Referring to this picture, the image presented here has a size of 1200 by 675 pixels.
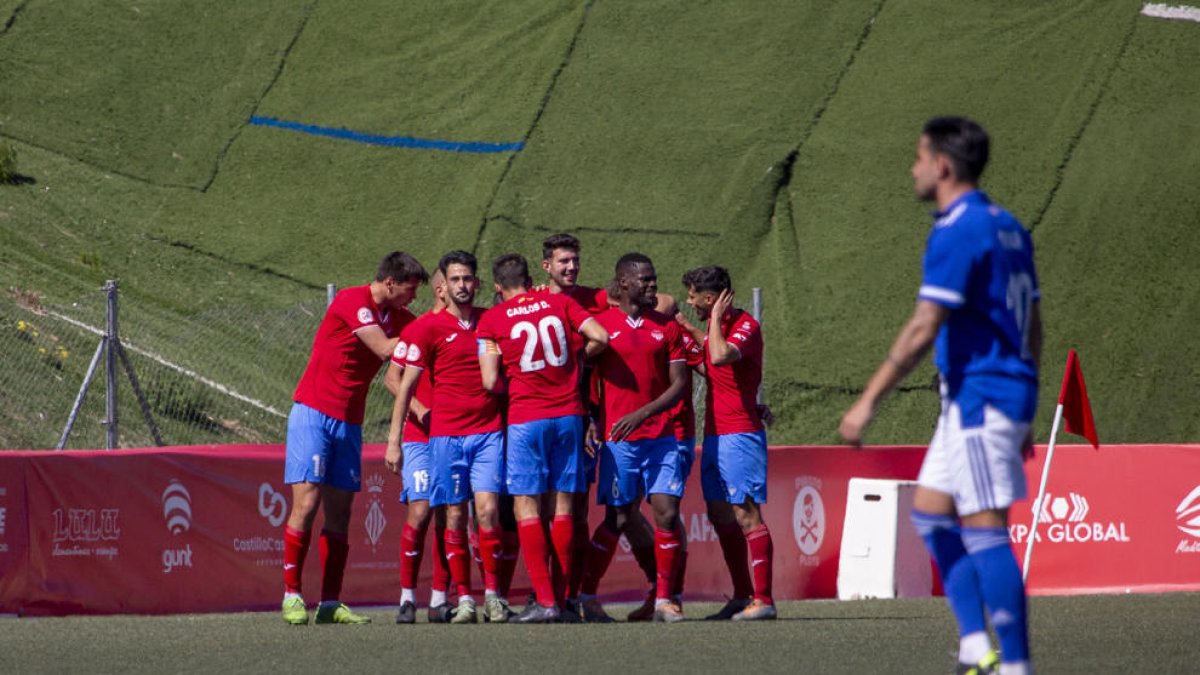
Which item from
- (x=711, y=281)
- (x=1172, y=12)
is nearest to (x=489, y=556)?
→ (x=711, y=281)

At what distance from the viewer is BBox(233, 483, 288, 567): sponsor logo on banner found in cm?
1193

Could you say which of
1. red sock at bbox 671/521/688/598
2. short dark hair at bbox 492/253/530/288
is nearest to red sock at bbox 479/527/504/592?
red sock at bbox 671/521/688/598

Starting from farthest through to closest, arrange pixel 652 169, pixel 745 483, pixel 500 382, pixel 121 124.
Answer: pixel 121 124
pixel 652 169
pixel 745 483
pixel 500 382

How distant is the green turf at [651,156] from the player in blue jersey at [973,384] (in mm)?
17742

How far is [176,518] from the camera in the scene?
11648 millimetres

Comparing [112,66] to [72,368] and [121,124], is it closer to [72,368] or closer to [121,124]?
[121,124]

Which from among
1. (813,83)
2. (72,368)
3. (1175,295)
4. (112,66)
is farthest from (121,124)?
(1175,295)

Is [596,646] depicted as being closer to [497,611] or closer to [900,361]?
[497,611]

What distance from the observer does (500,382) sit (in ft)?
31.7

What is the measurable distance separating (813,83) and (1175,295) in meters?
9.08

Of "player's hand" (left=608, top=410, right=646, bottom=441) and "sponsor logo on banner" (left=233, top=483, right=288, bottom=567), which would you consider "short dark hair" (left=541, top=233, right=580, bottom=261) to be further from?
"sponsor logo on banner" (left=233, top=483, right=288, bottom=567)

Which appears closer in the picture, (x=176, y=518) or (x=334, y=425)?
(x=334, y=425)

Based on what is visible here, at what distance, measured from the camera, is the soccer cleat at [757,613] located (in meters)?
10.2

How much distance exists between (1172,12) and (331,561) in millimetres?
27096
